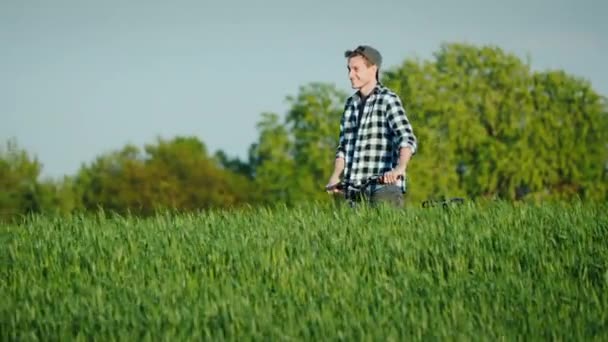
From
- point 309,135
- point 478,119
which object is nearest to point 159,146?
point 309,135

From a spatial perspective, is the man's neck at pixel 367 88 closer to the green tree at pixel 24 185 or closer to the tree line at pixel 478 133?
the tree line at pixel 478 133

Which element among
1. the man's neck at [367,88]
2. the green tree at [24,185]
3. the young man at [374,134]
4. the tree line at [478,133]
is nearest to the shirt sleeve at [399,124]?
the young man at [374,134]

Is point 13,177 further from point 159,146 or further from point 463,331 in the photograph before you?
point 463,331

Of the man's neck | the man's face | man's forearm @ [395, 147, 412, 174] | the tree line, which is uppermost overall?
the tree line

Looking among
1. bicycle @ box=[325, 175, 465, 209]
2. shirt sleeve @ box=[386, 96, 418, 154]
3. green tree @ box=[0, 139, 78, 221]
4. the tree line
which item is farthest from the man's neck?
green tree @ box=[0, 139, 78, 221]

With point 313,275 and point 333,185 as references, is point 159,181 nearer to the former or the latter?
point 333,185

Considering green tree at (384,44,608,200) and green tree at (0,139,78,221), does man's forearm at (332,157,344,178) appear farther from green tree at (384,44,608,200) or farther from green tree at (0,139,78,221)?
green tree at (0,139,78,221)

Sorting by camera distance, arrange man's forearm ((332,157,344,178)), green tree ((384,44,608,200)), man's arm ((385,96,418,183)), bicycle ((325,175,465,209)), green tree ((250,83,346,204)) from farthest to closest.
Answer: green tree ((250,83,346,204)) → green tree ((384,44,608,200)) → man's forearm ((332,157,344,178)) → bicycle ((325,175,465,209)) → man's arm ((385,96,418,183))

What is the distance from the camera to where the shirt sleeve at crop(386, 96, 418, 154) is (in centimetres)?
1070

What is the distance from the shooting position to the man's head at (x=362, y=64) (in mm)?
10578

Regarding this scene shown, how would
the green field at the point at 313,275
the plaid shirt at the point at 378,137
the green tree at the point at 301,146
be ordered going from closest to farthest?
the green field at the point at 313,275 < the plaid shirt at the point at 378,137 < the green tree at the point at 301,146

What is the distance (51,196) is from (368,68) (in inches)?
2306

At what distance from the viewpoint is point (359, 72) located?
1073 cm

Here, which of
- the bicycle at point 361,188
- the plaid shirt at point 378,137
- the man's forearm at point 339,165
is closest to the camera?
the bicycle at point 361,188
